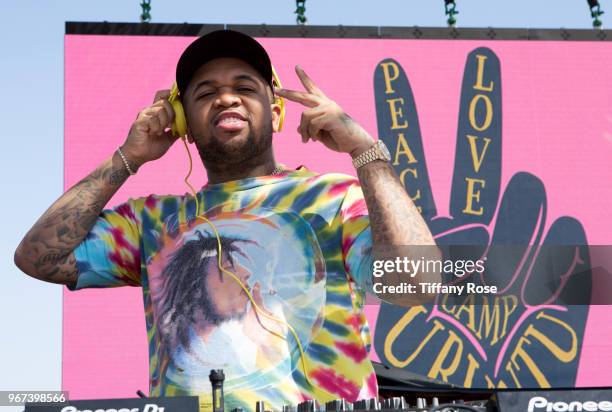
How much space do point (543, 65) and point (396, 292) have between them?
25.4ft

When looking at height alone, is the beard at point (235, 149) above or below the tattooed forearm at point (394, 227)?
above

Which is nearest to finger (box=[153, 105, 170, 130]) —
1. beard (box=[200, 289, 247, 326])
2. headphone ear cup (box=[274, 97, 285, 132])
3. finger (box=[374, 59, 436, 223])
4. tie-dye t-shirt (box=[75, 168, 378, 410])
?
tie-dye t-shirt (box=[75, 168, 378, 410])

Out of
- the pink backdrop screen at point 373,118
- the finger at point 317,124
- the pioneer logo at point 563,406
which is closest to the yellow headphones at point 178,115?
the finger at point 317,124

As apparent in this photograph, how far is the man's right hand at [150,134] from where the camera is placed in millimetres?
2916

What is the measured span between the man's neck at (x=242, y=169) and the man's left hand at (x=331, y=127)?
0.60ft

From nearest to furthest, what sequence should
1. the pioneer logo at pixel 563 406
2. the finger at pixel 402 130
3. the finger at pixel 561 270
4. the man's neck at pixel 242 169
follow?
1. the pioneer logo at pixel 563 406
2. the man's neck at pixel 242 169
3. the finger at pixel 561 270
4. the finger at pixel 402 130

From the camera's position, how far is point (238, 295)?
260 cm

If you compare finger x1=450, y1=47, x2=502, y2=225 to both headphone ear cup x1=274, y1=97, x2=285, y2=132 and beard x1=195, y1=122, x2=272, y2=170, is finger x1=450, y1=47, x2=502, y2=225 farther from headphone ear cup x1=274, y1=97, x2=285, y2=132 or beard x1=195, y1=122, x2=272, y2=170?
beard x1=195, y1=122, x2=272, y2=170

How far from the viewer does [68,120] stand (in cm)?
923

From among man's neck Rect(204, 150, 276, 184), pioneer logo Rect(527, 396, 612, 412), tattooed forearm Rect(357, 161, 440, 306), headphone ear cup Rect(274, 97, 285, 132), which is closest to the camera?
pioneer logo Rect(527, 396, 612, 412)

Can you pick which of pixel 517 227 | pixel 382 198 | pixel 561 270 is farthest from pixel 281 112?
pixel 561 270

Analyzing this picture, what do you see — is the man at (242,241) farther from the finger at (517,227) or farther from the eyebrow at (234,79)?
the finger at (517,227)

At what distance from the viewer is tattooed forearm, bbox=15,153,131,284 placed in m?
2.79

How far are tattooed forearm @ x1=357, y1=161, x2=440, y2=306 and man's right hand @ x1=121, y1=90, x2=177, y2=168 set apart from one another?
652 mm
